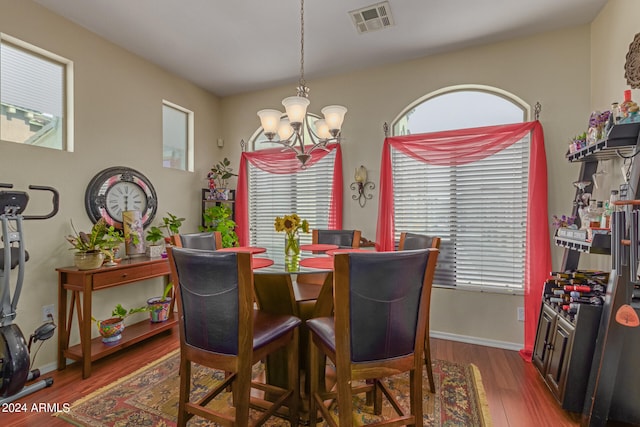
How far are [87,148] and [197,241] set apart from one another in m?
1.39

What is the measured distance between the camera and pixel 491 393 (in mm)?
2182

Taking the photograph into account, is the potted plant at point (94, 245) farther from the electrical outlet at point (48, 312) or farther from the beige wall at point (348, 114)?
the electrical outlet at point (48, 312)

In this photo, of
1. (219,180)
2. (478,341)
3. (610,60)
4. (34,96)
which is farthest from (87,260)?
(610,60)

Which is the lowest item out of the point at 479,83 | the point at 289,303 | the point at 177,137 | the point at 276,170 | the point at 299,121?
the point at 289,303

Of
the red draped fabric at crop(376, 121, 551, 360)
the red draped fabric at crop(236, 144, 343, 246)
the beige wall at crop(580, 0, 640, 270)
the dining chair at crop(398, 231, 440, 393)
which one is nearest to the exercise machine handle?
the red draped fabric at crop(236, 144, 343, 246)

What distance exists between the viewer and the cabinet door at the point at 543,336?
219 centimetres

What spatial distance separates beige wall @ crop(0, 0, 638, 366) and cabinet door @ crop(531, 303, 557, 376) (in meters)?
0.51

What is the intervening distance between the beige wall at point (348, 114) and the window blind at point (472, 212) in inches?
8.4

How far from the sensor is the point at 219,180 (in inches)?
160

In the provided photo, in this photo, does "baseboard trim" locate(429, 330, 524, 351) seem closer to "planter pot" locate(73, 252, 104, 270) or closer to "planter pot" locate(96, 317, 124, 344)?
"planter pot" locate(96, 317, 124, 344)

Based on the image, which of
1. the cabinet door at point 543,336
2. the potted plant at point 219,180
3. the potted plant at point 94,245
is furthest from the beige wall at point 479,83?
the potted plant at point 94,245

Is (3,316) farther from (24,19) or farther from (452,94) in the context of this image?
(452,94)

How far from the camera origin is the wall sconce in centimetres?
339

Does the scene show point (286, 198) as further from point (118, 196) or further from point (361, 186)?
point (118, 196)
